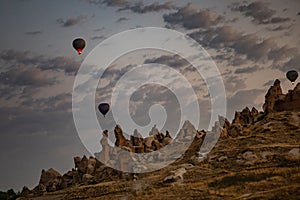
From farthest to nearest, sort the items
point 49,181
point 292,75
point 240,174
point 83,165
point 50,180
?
point 292,75 → point 50,180 → point 49,181 → point 83,165 → point 240,174

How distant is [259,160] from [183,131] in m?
39.8

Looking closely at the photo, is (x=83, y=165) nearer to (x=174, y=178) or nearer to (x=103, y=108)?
(x=103, y=108)

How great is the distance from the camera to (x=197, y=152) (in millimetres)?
71812

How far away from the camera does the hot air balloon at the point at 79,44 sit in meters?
68.1

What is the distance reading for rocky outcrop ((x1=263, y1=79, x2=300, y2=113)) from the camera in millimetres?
85375

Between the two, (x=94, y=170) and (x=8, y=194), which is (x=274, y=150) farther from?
(x=8, y=194)

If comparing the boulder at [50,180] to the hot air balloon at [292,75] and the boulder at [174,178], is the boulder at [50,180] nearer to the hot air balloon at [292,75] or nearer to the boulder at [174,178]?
the boulder at [174,178]

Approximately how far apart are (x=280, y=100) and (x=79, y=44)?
40.4m

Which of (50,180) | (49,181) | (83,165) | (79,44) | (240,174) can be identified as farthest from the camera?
(50,180)

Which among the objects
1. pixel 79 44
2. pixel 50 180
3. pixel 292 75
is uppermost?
pixel 79 44

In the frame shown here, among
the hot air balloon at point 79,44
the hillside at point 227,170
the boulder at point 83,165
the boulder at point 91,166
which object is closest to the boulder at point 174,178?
the hillside at point 227,170

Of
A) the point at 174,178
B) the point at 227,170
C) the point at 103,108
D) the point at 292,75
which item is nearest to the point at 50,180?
the point at 103,108

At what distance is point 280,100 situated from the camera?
87125mm

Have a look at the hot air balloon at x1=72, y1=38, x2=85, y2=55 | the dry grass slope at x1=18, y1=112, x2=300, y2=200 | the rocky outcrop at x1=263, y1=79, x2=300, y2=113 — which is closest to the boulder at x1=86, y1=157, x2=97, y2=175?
the dry grass slope at x1=18, y1=112, x2=300, y2=200
